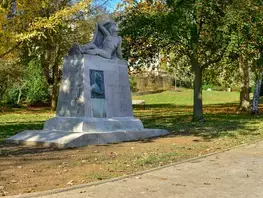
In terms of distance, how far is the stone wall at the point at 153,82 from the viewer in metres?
58.6

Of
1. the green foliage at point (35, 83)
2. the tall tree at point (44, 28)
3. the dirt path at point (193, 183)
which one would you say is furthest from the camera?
the green foliage at point (35, 83)

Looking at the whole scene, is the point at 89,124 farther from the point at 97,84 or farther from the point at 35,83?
the point at 35,83

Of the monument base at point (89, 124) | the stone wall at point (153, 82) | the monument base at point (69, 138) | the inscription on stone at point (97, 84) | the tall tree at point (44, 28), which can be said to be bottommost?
the monument base at point (69, 138)

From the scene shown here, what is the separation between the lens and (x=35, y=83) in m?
42.6

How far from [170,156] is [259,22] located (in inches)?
501

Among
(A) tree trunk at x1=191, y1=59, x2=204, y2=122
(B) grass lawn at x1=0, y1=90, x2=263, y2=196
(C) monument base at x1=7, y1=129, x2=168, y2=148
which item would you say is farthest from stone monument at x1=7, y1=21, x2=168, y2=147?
(A) tree trunk at x1=191, y1=59, x2=204, y2=122

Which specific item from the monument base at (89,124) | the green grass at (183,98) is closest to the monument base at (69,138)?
the monument base at (89,124)

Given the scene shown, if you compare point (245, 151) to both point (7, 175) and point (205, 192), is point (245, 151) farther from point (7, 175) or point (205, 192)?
point (7, 175)

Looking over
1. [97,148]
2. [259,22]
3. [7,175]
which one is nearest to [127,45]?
[259,22]

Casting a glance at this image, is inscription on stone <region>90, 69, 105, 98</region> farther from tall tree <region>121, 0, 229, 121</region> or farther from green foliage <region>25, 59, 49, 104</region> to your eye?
green foliage <region>25, 59, 49, 104</region>

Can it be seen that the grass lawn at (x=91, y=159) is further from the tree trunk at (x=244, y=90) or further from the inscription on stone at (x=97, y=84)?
the tree trunk at (x=244, y=90)

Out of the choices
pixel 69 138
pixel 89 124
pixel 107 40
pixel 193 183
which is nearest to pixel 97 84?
pixel 89 124

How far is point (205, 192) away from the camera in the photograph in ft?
23.0

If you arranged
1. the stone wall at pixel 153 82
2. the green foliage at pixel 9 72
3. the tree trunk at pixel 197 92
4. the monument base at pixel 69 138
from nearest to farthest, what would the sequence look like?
the monument base at pixel 69 138, the tree trunk at pixel 197 92, the green foliage at pixel 9 72, the stone wall at pixel 153 82
